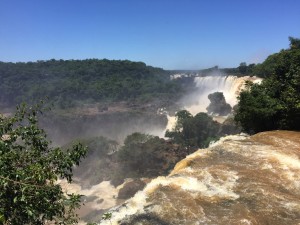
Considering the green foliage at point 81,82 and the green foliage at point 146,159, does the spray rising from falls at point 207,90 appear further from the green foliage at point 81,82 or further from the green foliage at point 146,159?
the green foliage at point 146,159

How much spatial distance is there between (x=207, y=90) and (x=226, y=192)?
6792cm

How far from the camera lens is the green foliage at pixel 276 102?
21906 millimetres

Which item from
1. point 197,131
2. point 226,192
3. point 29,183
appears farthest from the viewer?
point 197,131

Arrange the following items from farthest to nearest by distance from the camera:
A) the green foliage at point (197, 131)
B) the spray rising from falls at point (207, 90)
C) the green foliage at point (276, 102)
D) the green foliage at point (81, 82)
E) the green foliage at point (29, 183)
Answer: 1. the green foliage at point (81, 82)
2. the spray rising from falls at point (207, 90)
3. the green foliage at point (197, 131)
4. the green foliage at point (276, 102)
5. the green foliage at point (29, 183)

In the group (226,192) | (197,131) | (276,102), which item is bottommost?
(197,131)

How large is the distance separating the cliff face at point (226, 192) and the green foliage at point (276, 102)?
15.3 ft

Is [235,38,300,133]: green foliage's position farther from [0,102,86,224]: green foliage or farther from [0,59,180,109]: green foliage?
[0,59,180,109]: green foliage

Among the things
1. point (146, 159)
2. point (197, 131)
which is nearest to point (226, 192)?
point (146, 159)

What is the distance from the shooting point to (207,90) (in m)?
79.2

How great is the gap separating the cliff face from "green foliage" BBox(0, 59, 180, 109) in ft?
232

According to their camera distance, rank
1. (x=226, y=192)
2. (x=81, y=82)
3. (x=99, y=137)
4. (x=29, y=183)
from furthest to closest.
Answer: (x=81, y=82)
(x=99, y=137)
(x=226, y=192)
(x=29, y=183)

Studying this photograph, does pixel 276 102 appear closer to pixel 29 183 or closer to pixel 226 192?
pixel 226 192

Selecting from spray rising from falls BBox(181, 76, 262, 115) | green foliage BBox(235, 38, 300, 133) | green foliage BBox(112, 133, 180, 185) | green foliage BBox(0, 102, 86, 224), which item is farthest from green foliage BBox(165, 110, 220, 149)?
green foliage BBox(0, 102, 86, 224)

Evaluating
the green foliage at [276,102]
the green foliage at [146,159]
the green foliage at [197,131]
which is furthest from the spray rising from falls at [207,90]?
the green foliage at [276,102]
